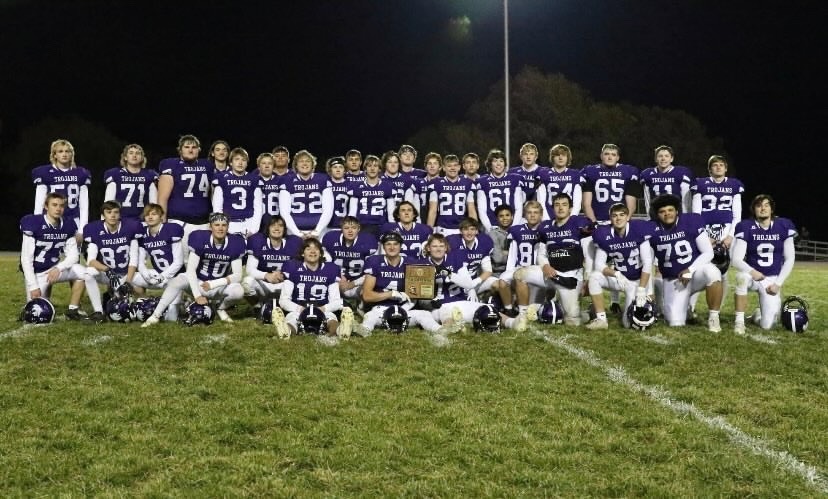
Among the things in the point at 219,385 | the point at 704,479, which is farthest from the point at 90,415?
the point at 704,479

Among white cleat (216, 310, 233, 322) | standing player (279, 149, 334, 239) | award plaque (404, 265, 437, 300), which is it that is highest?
standing player (279, 149, 334, 239)

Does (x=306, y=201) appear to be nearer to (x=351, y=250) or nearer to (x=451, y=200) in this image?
(x=351, y=250)

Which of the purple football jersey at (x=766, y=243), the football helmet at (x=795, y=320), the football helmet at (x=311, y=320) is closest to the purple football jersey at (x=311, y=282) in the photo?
the football helmet at (x=311, y=320)

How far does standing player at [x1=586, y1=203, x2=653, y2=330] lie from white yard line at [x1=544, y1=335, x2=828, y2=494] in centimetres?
139

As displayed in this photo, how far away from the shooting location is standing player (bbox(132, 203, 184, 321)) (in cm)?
657

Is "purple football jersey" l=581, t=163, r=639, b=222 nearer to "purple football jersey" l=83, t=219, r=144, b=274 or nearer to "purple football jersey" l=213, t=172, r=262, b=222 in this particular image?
"purple football jersey" l=213, t=172, r=262, b=222

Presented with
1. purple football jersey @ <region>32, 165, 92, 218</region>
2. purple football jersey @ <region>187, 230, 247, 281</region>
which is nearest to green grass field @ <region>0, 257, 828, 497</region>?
purple football jersey @ <region>187, 230, 247, 281</region>

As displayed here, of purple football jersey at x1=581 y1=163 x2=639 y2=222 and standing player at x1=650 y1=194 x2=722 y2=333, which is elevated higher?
purple football jersey at x1=581 y1=163 x2=639 y2=222

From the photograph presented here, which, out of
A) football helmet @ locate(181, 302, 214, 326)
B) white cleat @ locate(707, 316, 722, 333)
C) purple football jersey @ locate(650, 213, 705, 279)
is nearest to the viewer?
white cleat @ locate(707, 316, 722, 333)

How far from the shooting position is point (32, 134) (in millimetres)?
34219

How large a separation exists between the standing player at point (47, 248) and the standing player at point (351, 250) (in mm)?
2491

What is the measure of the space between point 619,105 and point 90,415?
31.6 meters

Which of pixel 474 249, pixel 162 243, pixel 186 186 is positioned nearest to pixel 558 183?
pixel 474 249

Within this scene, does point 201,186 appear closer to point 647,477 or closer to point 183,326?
point 183,326
